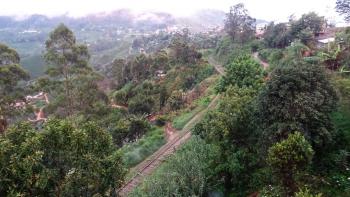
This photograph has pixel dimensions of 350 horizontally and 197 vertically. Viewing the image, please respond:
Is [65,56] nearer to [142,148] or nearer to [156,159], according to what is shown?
[142,148]

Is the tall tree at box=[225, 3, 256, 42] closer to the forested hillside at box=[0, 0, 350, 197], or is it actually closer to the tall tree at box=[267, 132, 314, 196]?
the forested hillside at box=[0, 0, 350, 197]

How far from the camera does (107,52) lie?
9531 cm

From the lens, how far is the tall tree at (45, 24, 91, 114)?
22.6 metres

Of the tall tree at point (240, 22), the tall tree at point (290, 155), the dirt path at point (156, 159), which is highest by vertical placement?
the tall tree at point (240, 22)

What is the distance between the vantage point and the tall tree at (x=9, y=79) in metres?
19.2

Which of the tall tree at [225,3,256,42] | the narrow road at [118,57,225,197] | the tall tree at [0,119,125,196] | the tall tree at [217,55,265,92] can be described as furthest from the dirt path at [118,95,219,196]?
the tall tree at [225,3,256,42]

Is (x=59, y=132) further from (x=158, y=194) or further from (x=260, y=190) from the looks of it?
(x=260, y=190)

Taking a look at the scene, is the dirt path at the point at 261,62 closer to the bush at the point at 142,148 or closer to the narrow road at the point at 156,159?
the narrow road at the point at 156,159

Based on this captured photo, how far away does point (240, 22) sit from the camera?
135 feet

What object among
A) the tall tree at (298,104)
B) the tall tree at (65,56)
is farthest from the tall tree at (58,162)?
the tall tree at (65,56)

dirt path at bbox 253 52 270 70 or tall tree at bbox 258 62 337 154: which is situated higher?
tall tree at bbox 258 62 337 154

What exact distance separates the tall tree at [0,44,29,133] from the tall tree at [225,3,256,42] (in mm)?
26228

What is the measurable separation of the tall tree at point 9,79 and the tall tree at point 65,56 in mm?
2674

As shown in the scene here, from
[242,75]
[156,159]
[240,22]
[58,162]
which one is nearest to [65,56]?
[156,159]
